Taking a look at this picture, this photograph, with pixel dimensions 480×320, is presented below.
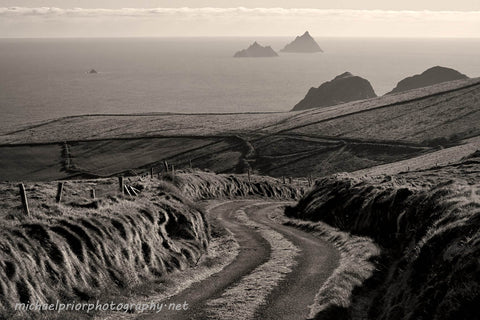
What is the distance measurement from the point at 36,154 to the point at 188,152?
71.6 ft

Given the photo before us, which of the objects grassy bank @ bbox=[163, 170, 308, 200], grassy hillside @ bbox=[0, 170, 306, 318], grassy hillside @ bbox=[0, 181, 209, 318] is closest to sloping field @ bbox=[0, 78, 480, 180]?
grassy bank @ bbox=[163, 170, 308, 200]

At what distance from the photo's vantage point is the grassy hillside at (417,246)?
49.5 ft

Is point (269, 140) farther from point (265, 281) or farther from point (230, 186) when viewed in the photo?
point (265, 281)

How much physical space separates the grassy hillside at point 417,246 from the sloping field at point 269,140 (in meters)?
47.4

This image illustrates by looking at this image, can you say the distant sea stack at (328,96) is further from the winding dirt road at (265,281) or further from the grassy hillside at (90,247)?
the grassy hillside at (90,247)

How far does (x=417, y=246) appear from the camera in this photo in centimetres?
2041

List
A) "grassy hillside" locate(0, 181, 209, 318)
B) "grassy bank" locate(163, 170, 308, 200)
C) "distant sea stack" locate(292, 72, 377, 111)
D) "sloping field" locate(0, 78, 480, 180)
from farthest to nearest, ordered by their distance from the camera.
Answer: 1. "distant sea stack" locate(292, 72, 377, 111)
2. "sloping field" locate(0, 78, 480, 180)
3. "grassy bank" locate(163, 170, 308, 200)
4. "grassy hillside" locate(0, 181, 209, 318)

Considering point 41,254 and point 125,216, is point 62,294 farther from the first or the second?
point 125,216

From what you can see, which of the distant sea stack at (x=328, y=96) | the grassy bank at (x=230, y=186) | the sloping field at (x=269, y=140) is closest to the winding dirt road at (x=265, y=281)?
the grassy bank at (x=230, y=186)

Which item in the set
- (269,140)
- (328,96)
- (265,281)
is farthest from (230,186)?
(328,96)

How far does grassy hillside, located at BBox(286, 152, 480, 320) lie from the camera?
49.5ft

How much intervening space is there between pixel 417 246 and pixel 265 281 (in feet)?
17.2

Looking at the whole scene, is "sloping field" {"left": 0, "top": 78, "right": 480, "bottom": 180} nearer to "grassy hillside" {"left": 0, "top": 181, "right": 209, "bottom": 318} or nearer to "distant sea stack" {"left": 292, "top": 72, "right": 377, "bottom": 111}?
"grassy hillside" {"left": 0, "top": 181, "right": 209, "bottom": 318}

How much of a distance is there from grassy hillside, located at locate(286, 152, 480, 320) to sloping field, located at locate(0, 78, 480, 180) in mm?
47361
